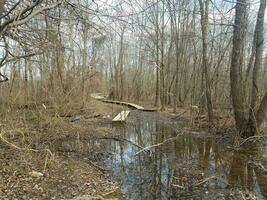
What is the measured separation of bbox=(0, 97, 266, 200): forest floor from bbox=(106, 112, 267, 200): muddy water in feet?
1.60

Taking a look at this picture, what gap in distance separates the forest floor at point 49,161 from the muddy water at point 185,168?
1.60ft

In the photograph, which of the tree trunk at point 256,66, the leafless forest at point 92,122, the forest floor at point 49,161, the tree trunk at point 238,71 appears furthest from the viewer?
the tree trunk at point 238,71

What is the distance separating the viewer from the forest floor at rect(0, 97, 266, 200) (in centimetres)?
489

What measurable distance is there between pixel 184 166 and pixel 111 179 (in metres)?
2.01

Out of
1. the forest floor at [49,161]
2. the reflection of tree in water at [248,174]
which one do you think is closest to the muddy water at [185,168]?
the reflection of tree in water at [248,174]

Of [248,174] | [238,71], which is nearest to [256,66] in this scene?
[238,71]

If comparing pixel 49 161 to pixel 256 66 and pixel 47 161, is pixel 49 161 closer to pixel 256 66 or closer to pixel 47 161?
pixel 47 161

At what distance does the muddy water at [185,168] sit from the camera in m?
5.38

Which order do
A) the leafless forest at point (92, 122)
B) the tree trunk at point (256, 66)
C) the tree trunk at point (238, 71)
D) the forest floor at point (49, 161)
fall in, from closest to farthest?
the forest floor at point (49, 161) < the leafless forest at point (92, 122) < the tree trunk at point (256, 66) < the tree trunk at point (238, 71)

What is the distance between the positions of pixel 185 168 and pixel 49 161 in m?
3.15

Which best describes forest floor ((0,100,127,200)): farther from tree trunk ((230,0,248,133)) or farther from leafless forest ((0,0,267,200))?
tree trunk ((230,0,248,133))

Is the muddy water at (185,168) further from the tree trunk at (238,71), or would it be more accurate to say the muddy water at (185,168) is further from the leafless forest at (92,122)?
the tree trunk at (238,71)

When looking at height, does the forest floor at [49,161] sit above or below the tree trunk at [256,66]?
below

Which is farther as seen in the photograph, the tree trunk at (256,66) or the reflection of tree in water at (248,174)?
the tree trunk at (256,66)
